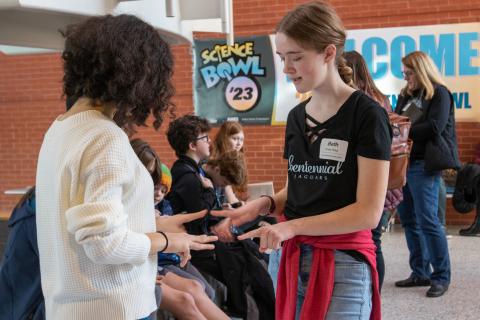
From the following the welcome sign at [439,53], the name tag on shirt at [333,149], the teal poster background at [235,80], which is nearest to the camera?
the name tag on shirt at [333,149]

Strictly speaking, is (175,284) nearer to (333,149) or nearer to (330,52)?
(333,149)

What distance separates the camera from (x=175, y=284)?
263cm

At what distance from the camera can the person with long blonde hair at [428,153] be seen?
3582 millimetres

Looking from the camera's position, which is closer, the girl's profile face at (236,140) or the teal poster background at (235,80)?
the girl's profile face at (236,140)

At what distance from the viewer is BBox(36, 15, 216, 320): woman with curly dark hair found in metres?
1.22

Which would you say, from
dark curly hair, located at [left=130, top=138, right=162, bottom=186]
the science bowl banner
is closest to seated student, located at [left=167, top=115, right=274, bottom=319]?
dark curly hair, located at [left=130, top=138, right=162, bottom=186]

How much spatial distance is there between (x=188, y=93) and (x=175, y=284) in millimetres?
4588

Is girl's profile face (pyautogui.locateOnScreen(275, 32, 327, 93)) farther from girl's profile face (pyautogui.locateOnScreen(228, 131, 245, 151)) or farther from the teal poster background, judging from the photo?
the teal poster background

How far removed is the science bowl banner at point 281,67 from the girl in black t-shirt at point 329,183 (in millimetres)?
4652

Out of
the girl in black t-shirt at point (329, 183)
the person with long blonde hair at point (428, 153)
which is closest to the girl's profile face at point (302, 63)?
the girl in black t-shirt at point (329, 183)

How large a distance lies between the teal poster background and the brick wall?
136 millimetres

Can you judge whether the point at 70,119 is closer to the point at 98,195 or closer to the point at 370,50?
the point at 98,195

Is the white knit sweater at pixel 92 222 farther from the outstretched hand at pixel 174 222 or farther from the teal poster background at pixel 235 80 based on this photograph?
the teal poster background at pixel 235 80

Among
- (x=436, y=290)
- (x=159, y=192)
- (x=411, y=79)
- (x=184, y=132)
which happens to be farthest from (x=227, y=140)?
(x=436, y=290)
